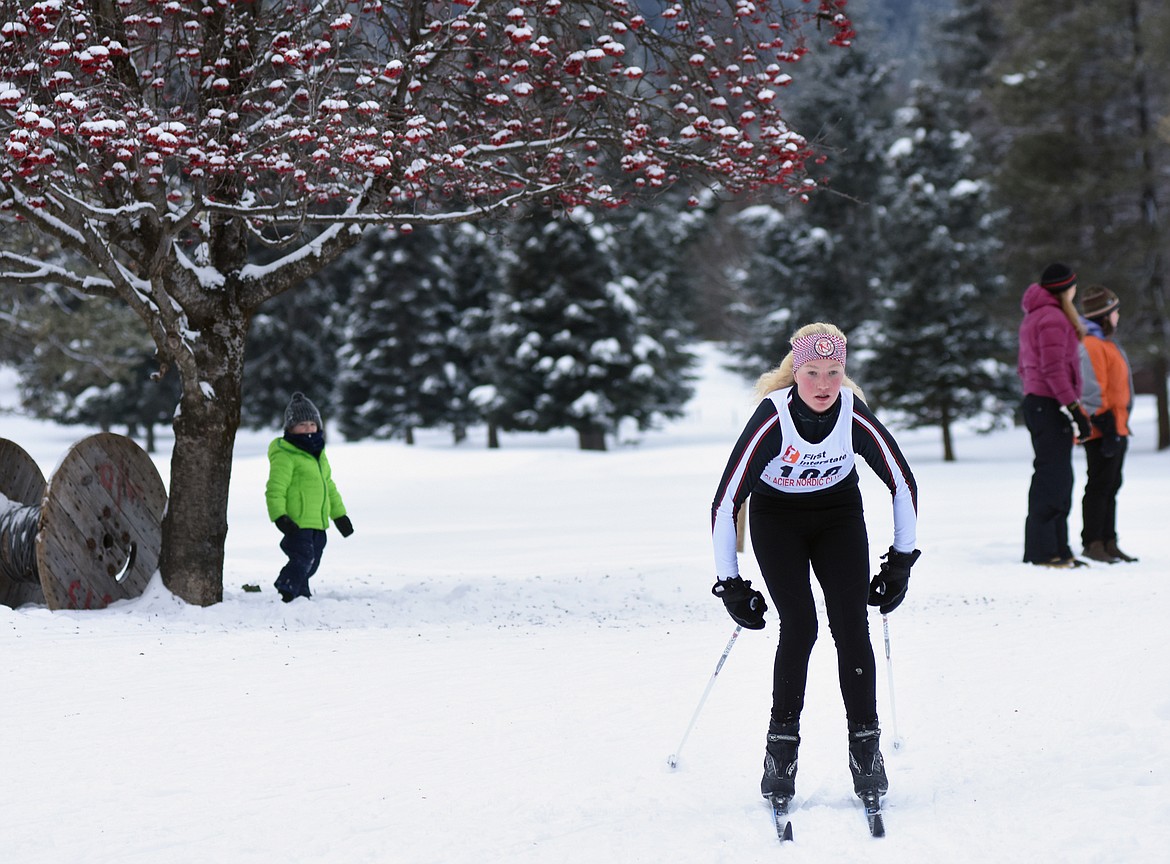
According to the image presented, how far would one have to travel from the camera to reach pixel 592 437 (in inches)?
1451

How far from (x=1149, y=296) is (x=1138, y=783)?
26716 millimetres

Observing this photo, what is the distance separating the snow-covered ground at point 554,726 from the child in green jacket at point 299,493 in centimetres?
32

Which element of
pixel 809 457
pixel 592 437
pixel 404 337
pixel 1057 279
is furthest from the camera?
pixel 404 337

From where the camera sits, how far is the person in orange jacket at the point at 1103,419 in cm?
1002

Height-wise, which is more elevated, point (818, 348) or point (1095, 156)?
point (1095, 156)

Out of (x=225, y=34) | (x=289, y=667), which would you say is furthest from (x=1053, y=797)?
(x=225, y=34)

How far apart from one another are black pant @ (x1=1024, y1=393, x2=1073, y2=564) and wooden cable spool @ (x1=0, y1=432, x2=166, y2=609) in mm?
6991

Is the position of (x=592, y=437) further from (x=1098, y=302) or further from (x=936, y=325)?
(x=1098, y=302)

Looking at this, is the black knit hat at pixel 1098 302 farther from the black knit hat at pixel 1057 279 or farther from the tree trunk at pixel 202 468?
the tree trunk at pixel 202 468

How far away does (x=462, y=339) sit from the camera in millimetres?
40719

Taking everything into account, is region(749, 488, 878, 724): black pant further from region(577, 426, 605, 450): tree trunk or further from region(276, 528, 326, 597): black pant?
region(577, 426, 605, 450): tree trunk

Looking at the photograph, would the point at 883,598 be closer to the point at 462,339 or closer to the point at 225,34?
the point at 225,34

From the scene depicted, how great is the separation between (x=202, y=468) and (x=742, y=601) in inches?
207

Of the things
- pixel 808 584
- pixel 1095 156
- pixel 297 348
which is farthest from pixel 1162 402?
pixel 297 348
